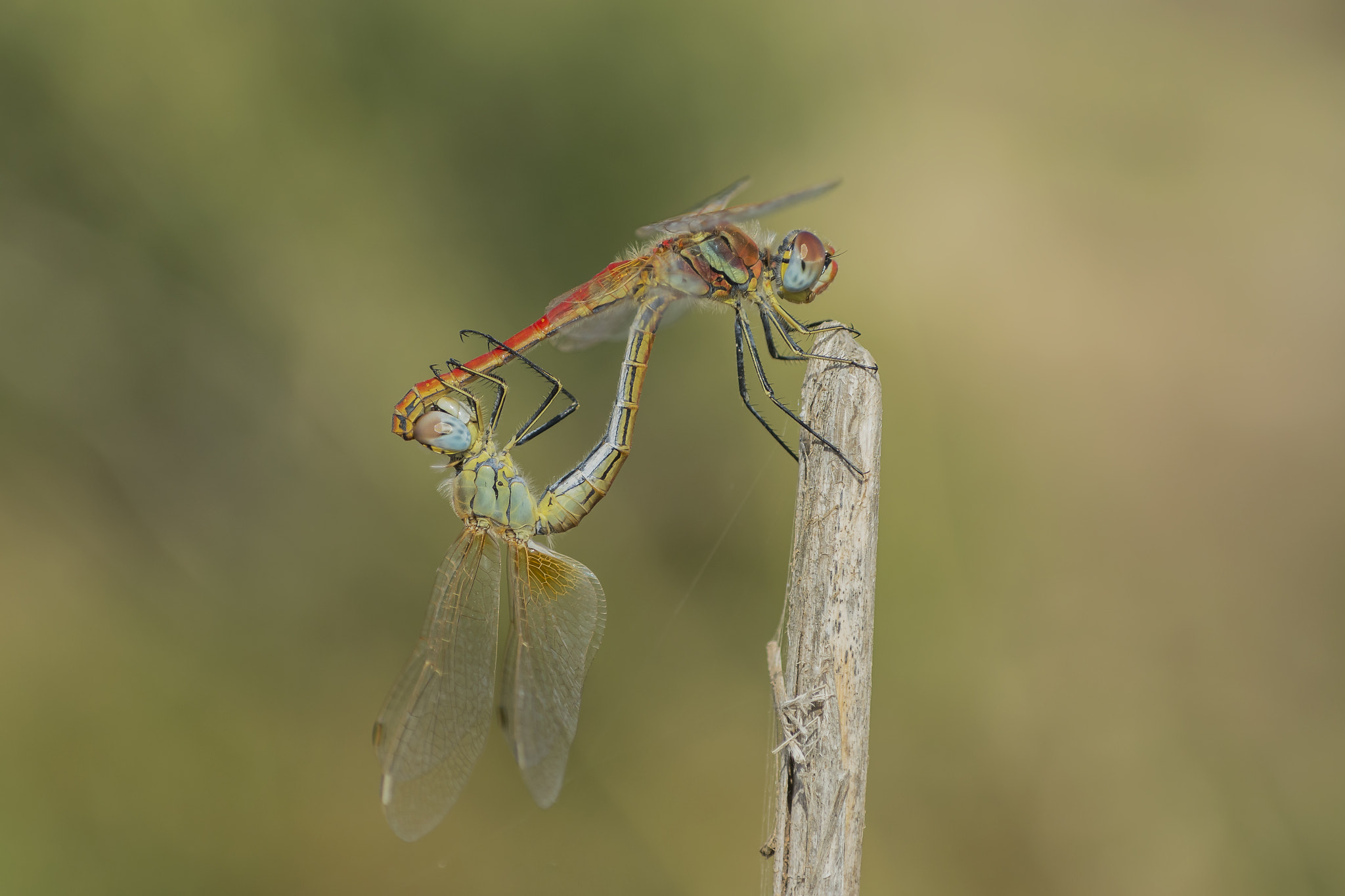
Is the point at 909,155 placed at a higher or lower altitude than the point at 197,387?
higher

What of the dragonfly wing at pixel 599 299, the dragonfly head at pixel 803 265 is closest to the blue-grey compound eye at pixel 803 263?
the dragonfly head at pixel 803 265

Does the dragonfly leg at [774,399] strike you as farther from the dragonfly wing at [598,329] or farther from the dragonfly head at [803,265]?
the dragonfly wing at [598,329]

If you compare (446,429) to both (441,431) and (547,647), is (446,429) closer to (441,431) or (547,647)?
(441,431)

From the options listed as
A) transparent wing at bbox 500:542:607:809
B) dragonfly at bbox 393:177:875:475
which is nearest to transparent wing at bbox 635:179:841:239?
dragonfly at bbox 393:177:875:475

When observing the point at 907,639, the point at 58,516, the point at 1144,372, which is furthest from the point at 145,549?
the point at 1144,372

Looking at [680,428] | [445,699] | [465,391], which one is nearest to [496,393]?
[465,391]

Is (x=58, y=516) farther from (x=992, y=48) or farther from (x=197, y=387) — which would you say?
(x=992, y=48)
